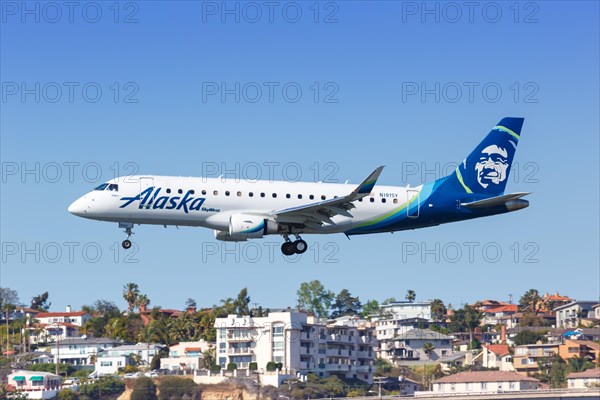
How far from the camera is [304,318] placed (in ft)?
406

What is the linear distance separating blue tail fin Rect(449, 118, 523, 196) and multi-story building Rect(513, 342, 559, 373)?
69.2 meters

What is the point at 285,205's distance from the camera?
6353cm

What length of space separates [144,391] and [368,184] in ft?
181

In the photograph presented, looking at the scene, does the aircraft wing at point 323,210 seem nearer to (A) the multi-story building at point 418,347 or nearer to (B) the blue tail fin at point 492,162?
(B) the blue tail fin at point 492,162

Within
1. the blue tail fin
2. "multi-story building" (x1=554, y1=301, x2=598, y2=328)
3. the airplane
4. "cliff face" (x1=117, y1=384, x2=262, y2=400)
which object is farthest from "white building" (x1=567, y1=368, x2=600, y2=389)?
"multi-story building" (x1=554, y1=301, x2=598, y2=328)

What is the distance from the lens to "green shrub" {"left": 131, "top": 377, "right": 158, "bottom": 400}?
10675cm

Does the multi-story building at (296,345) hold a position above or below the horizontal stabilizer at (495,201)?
below

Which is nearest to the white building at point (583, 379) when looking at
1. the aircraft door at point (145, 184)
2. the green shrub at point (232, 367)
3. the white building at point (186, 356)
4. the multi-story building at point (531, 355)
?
the multi-story building at point (531, 355)

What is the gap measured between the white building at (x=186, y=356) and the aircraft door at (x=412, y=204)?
61162 mm

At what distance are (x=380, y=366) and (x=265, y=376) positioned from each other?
24823 mm

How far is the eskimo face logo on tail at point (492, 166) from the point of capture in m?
69.1

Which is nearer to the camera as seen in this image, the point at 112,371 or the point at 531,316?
the point at 112,371

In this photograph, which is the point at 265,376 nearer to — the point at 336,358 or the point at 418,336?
the point at 336,358

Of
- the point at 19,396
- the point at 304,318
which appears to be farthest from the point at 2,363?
the point at 304,318
